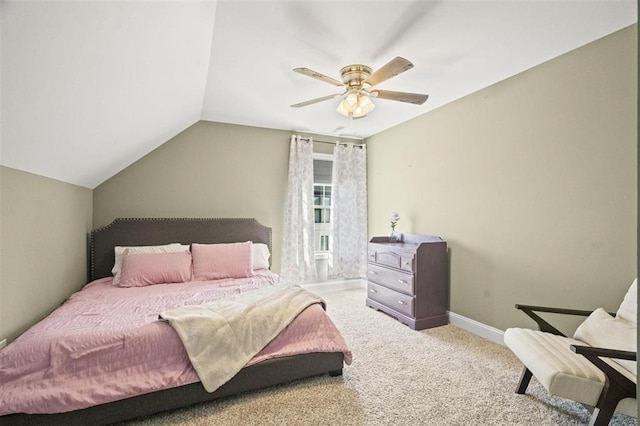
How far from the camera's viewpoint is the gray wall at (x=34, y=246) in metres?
1.88

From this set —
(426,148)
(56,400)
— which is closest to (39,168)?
(56,400)

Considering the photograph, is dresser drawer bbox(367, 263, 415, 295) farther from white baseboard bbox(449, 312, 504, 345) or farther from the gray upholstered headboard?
the gray upholstered headboard

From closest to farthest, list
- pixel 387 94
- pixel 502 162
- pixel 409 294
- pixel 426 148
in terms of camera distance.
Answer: pixel 387 94 < pixel 502 162 < pixel 409 294 < pixel 426 148

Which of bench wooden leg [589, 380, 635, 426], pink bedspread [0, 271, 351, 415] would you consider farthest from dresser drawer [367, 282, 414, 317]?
bench wooden leg [589, 380, 635, 426]

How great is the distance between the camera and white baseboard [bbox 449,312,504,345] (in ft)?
9.55

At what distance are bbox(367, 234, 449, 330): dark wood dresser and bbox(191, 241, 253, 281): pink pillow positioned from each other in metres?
1.73

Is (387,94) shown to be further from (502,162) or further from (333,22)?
(502,162)

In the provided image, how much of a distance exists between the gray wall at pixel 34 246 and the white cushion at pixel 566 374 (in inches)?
126

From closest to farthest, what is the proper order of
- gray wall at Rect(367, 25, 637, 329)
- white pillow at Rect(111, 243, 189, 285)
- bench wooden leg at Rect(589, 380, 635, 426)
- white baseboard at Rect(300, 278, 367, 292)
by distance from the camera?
bench wooden leg at Rect(589, 380, 635, 426), gray wall at Rect(367, 25, 637, 329), white pillow at Rect(111, 243, 189, 285), white baseboard at Rect(300, 278, 367, 292)

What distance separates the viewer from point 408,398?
2043mm

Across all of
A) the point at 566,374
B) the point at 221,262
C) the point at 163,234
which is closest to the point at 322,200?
the point at 221,262

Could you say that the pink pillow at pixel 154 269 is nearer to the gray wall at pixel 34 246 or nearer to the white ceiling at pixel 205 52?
the gray wall at pixel 34 246

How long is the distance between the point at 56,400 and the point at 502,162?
376 cm

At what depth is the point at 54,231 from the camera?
2521 mm
